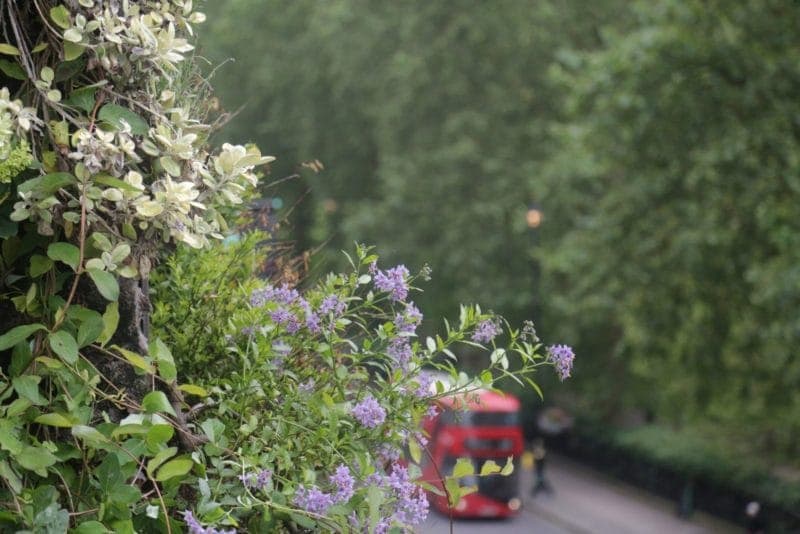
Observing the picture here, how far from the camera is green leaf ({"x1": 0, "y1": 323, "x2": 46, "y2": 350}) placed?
2.48 m

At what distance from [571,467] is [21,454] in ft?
100

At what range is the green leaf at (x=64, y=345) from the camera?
2.50 meters

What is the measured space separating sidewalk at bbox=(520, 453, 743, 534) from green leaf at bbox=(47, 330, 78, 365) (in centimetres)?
2169

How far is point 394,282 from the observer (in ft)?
9.67

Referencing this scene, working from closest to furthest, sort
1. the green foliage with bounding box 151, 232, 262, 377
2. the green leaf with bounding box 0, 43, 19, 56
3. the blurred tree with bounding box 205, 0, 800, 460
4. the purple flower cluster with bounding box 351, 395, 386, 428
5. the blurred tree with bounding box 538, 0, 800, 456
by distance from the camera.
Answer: the green leaf with bounding box 0, 43, 19, 56
the purple flower cluster with bounding box 351, 395, 386, 428
the green foliage with bounding box 151, 232, 262, 377
the blurred tree with bounding box 538, 0, 800, 456
the blurred tree with bounding box 205, 0, 800, 460

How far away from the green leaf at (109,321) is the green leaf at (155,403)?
0.17 m

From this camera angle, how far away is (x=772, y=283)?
17.2m

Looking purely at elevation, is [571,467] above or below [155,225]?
below

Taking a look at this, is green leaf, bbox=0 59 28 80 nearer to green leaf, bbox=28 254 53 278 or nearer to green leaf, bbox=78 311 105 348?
green leaf, bbox=28 254 53 278

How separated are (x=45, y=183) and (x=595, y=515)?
78.3 feet

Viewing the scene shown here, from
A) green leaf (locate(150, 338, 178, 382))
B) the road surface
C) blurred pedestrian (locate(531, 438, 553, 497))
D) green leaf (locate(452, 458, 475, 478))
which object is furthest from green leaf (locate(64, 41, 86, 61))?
blurred pedestrian (locate(531, 438, 553, 497))

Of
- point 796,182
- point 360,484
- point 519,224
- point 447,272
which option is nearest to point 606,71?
point 796,182

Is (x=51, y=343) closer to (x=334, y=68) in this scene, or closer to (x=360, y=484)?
(x=360, y=484)

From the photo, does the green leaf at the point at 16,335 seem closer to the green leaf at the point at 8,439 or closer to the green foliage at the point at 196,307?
the green leaf at the point at 8,439
